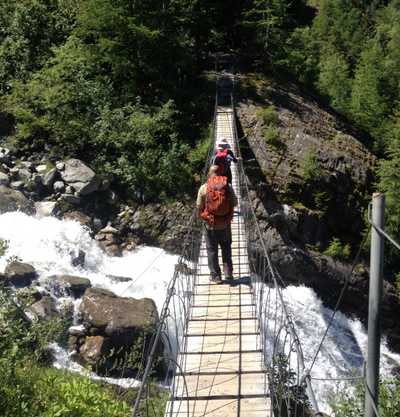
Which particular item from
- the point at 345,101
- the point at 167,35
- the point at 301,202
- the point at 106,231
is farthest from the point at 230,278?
the point at 345,101

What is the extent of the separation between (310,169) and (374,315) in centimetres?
1230

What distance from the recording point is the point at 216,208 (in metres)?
6.16

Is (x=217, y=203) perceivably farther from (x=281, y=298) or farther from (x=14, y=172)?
(x=14, y=172)

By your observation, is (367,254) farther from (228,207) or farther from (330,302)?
(228,207)

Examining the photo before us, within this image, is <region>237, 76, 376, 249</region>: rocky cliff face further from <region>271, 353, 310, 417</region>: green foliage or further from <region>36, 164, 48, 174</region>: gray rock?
<region>271, 353, 310, 417</region>: green foliage

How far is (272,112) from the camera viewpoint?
15.8 meters

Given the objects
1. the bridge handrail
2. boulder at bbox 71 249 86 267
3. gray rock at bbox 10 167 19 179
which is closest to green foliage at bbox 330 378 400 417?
the bridge handrail

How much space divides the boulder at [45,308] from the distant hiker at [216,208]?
13.3 ft

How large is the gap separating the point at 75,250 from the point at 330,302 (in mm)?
6104

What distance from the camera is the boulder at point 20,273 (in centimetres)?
992

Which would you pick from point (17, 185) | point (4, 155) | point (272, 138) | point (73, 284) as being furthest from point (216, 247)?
point (272, 138)

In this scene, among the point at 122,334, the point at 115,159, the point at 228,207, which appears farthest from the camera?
the point at 115,159

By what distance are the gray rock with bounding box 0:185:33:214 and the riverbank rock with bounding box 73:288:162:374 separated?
12.3ft

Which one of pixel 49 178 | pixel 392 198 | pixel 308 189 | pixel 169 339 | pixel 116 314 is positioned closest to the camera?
pixel 169 339
